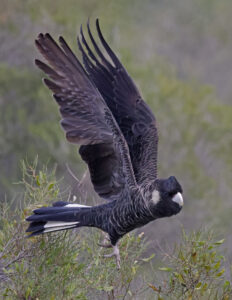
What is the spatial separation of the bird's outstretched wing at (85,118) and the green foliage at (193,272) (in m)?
1.09

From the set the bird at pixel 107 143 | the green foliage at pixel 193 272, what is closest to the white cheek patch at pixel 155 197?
the bird at pixel 107 143

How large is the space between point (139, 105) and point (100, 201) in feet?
3.40

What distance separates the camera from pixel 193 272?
16.0 ft

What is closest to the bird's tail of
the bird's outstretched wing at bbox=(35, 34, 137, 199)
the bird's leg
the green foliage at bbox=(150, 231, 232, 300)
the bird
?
the bird

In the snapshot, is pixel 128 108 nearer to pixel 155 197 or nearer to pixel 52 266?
pixel 155 197

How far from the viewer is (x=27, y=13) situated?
1641cm

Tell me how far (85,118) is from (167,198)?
1169 mm

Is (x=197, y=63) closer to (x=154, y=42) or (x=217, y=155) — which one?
(x=154, y=42)

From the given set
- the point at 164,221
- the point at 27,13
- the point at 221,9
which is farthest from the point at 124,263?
the point at 221,9

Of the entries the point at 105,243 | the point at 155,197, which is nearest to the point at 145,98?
the point at 105,243

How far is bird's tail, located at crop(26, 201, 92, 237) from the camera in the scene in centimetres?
518

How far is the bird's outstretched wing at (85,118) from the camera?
5.92 meters

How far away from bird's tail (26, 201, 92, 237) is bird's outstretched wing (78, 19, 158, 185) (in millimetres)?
655

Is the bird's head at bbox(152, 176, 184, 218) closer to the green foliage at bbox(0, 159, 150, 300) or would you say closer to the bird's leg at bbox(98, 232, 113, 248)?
the green foliage at bbox(0, 159, 150, 300)
